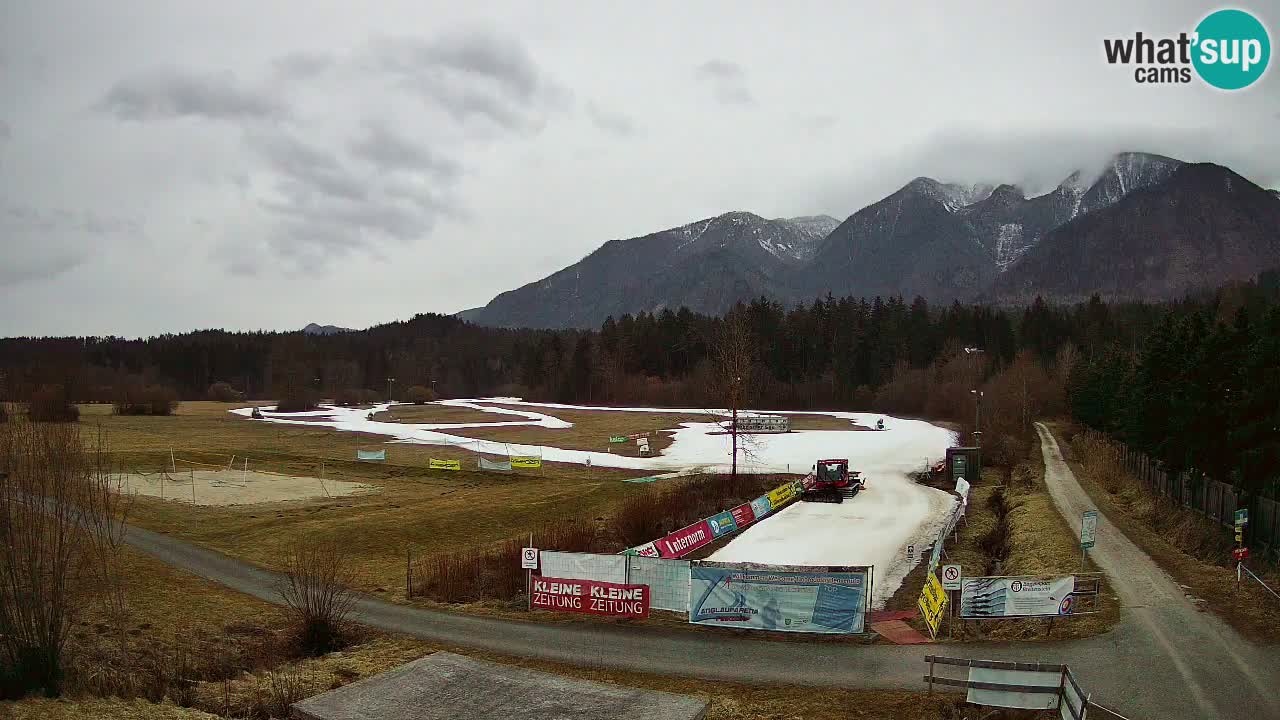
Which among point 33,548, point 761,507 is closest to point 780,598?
point 33,548

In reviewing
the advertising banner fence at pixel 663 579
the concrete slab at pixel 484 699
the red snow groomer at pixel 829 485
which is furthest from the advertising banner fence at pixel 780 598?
the red snow groomer at pixel 829 485

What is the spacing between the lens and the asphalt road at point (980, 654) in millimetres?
16141

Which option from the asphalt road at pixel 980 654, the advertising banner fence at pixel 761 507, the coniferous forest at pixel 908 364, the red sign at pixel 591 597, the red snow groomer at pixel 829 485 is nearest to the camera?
the asphalt road at pixel 980 654

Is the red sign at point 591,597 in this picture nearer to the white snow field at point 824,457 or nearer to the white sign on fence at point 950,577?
the white sign on fence at point 950,577

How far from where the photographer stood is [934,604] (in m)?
20.4

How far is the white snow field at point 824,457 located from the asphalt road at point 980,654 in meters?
7.97

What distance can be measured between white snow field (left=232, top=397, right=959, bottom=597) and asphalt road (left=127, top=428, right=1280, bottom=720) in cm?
797

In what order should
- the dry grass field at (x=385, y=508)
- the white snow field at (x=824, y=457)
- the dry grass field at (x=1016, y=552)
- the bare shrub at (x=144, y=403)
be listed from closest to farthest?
the dry grass field at (x=1016, y=552), the white snow field at (x=824, y=457), the dry grass field at (x=385, y=508), the bare shrub at (x=144, y=403)

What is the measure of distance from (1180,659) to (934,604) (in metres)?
5.46

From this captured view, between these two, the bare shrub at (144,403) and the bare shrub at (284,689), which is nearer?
the bare shrub at (284,689)

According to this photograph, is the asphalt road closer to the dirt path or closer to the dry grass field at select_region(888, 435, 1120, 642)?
the dirt path

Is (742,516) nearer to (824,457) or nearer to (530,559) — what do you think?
(530,559)

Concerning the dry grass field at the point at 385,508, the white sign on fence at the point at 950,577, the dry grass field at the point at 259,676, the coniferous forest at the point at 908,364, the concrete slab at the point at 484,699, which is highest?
the coniferous forest at the point at 908,364

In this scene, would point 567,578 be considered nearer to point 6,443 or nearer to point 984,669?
point 984,669
